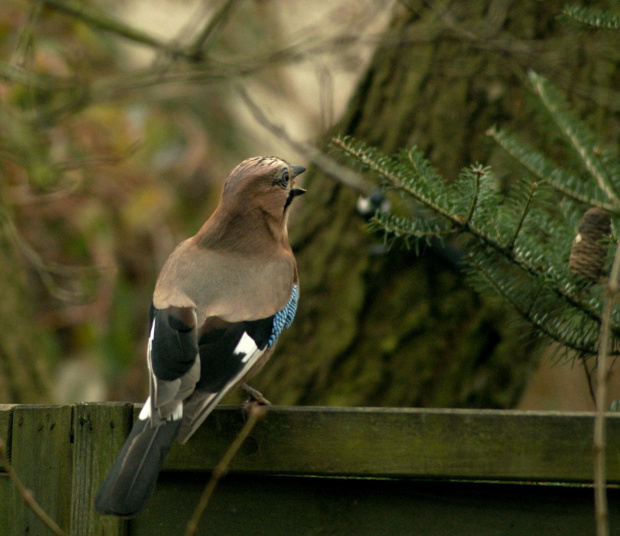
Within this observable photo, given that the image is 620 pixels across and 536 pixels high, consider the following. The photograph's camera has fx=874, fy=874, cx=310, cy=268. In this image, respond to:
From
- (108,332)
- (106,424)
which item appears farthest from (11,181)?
(106,424)

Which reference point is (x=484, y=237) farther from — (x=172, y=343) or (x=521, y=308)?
(x=172, y=343)

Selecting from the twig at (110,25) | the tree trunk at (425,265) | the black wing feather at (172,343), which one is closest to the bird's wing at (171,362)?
the black wing feather at (172,343)

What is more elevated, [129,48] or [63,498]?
[63,498]

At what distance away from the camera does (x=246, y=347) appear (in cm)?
219

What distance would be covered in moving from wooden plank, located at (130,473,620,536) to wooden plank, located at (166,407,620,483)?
4 centimetres

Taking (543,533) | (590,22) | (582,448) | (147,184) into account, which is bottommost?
(147,184)

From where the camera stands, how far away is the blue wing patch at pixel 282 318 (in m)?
2.37

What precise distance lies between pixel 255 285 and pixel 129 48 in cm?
747

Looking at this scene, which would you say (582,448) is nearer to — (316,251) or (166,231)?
(316,251)

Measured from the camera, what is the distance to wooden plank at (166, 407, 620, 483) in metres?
1.71

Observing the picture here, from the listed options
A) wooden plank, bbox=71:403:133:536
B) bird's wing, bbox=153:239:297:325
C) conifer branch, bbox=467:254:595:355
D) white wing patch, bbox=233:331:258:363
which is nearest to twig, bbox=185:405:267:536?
wooden plank, bbox=71:403:133:536

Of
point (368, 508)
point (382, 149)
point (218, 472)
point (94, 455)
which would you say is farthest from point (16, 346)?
point (218, 472)

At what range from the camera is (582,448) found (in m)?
1.71

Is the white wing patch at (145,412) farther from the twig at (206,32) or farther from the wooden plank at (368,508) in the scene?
the twig at (206,32)
